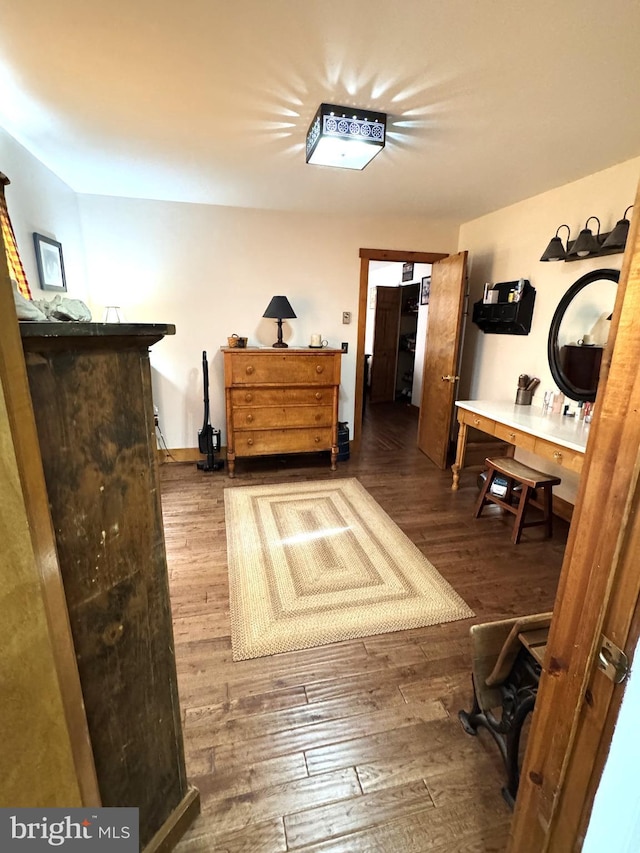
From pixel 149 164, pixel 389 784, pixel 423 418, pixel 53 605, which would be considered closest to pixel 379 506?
pixel 423 418

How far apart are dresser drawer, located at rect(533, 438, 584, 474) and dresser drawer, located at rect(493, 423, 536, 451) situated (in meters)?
0.05

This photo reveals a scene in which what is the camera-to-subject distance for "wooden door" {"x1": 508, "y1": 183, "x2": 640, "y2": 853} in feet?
1.96

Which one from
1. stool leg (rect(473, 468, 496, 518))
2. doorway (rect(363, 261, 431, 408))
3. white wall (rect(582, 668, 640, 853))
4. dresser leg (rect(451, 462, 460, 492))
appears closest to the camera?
white wall (rect(582, 668, 640, 853))

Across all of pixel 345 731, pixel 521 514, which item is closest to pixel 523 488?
pixel 521 514

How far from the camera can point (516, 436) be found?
2.69m

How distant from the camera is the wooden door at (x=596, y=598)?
0.60m

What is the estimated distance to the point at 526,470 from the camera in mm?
2719

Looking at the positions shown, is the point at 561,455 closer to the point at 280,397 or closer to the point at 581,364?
the point at 581,364

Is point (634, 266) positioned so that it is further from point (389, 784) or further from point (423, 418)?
point (423, 418)

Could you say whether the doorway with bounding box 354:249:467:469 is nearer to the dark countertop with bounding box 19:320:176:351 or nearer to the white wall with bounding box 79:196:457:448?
the white wall with bounding box 79:196:457:448

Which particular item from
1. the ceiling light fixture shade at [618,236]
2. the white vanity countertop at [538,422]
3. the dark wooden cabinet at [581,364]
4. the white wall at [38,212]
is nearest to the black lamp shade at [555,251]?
the ceiling light fixture shade at [618,236]

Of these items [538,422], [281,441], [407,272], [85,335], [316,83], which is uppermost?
[316,83]

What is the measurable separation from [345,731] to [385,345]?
6.41 metres

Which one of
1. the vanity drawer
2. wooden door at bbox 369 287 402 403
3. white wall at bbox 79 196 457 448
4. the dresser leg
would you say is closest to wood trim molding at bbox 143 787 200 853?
the vanity drawer
